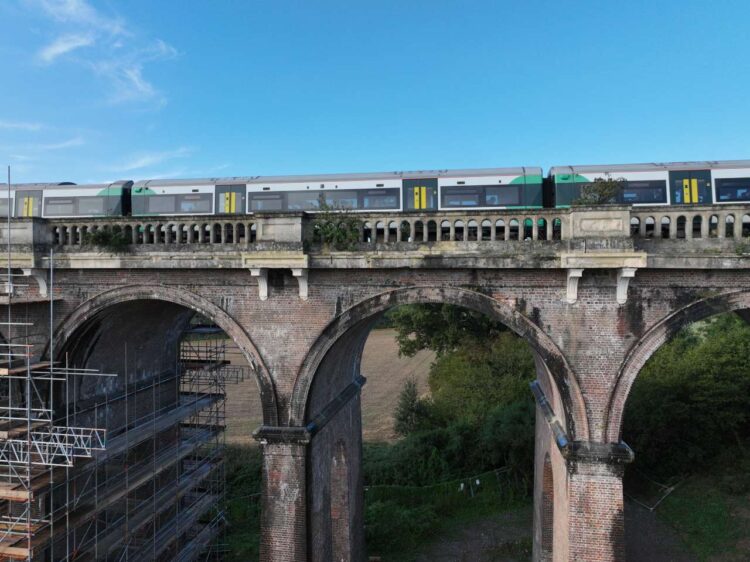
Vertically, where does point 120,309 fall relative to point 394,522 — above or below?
above

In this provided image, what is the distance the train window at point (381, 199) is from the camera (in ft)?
43.2

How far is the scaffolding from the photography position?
9031mm

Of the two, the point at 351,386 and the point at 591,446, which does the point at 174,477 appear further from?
the point at 591,446

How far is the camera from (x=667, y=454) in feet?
57.6

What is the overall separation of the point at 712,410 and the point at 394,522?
1129 centimetres

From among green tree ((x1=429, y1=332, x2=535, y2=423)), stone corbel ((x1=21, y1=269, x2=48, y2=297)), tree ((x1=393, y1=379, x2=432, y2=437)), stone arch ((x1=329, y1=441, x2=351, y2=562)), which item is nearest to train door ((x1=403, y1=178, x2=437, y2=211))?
stone arch ((x1=329, y1=441, x2=351, y2=562))

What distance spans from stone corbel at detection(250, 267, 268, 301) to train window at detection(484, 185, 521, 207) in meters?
6.40

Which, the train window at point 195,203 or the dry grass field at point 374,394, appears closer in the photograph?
the train window at point 195,203

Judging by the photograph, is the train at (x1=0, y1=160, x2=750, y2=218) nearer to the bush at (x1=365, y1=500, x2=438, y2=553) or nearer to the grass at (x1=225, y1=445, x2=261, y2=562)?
the grass at (x1=225, y1=445, x2=261, y2=562)

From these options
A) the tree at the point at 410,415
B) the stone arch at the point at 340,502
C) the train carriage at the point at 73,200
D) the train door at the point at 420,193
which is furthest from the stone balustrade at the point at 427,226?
the tree at the point at 410,415

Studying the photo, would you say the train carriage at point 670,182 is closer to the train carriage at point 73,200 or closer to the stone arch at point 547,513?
the stone arch at point 547,513

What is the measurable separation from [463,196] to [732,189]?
6396 millimetres

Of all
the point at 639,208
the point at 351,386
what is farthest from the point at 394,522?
the point at 639,208

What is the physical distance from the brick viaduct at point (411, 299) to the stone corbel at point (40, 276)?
36mm
